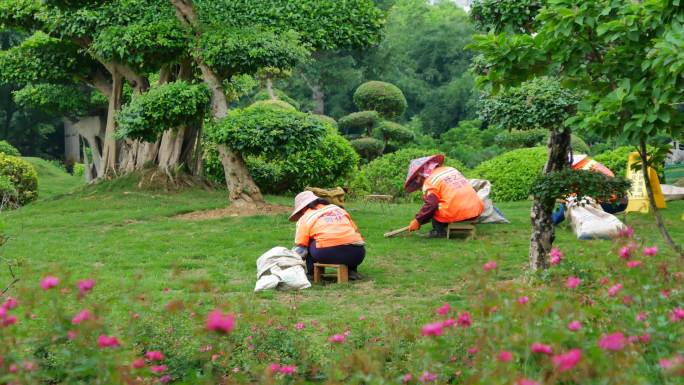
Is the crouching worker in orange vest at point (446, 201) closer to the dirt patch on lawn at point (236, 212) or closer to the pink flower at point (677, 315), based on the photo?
the dirt patch on lawn at point (236, 212)

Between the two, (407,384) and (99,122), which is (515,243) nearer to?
(407,384)

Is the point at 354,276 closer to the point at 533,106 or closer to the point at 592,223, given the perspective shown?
the point at 533,106

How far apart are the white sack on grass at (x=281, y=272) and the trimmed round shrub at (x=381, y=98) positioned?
18306 millimetres

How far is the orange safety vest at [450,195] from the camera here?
34.9ft

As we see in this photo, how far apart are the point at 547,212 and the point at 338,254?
1894 mm

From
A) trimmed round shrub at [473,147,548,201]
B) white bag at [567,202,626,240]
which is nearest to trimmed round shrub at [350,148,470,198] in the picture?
trimmed round shrub at [473,147,548,201]

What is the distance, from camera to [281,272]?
318 inches

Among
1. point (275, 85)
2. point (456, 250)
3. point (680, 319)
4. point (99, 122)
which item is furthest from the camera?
point (275, 85)

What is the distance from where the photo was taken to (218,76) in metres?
13.4

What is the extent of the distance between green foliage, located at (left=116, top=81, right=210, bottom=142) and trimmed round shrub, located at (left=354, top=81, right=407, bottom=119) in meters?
13.4

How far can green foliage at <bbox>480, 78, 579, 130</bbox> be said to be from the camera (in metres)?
8.21

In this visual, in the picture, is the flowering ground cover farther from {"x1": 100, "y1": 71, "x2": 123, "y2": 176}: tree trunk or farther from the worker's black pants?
{"x1": 100, "y1": 71, "x2": 123, "y2": 176}: tree trunk

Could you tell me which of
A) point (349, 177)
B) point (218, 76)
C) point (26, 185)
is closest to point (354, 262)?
point (218, 76)

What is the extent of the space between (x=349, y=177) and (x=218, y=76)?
5.04m
